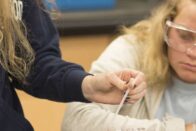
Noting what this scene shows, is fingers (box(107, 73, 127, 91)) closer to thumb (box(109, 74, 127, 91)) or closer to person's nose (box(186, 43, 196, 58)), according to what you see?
thumb (box(109, 74, 127, 91))

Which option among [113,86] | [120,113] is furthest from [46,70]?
[120,113]

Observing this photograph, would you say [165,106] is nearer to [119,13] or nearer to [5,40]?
[5,40]

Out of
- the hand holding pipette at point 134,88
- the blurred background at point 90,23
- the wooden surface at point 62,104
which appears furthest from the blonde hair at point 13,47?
the blurred background at point 90,23

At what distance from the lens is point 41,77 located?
106 cm

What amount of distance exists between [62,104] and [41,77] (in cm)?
171

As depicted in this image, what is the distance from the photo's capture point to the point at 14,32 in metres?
1.02

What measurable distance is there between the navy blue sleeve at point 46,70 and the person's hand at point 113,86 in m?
0.02

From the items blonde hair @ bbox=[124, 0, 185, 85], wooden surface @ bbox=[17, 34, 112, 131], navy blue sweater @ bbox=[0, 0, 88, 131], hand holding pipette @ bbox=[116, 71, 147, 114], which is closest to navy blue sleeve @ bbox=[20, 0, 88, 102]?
navy blue sweater @ bbox=[0, 0, 88, 131]

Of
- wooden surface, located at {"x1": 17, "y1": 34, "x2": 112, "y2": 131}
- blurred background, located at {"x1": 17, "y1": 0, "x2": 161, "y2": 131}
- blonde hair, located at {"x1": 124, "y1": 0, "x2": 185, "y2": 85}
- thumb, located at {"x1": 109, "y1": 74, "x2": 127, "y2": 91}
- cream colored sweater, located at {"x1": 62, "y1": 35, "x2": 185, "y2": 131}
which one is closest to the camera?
thumb, located at {"x1": 109, "y1": 74, "x2": 127, "y2": 91}

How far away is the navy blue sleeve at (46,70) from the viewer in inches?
40.6

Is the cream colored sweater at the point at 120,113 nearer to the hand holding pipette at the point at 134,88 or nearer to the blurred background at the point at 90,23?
the hand holding pipette at the point at 134,88

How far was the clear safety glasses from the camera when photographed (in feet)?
4.51

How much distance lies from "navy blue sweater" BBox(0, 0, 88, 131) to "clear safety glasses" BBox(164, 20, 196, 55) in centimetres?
45

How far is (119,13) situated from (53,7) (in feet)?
7.27
